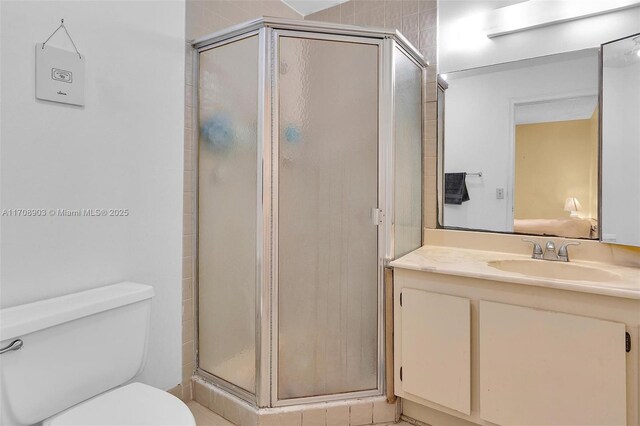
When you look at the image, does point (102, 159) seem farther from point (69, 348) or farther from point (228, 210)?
point (69, 348)

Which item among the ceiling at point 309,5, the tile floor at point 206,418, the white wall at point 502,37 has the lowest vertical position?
the tile floor at point 206,418

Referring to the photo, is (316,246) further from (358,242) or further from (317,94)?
(317,94)

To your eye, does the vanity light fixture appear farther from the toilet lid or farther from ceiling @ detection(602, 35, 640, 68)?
the toilet lid

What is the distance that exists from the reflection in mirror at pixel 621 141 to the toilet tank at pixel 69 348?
6.71ft

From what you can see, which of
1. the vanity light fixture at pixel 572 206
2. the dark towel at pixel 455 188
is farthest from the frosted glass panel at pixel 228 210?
the vanity light fixture at pixel 572 206

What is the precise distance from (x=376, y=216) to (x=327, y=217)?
0.77 ft

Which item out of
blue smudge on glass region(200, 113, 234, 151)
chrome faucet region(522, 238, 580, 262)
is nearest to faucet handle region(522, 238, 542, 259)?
chrome faucet region(522, 238, 580, 262)

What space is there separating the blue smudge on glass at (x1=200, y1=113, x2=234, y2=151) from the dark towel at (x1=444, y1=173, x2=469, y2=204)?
1.23 m

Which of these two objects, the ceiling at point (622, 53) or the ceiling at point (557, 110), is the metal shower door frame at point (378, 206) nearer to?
the ceiling at point (557, 110)

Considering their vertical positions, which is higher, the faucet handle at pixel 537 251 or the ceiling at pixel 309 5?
the ceiling at pixel 309 5

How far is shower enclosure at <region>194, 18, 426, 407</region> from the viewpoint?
1.65 meters

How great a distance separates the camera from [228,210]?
1.79 meters

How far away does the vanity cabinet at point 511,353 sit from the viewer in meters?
1.27

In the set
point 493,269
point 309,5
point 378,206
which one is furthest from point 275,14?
point 493,269
